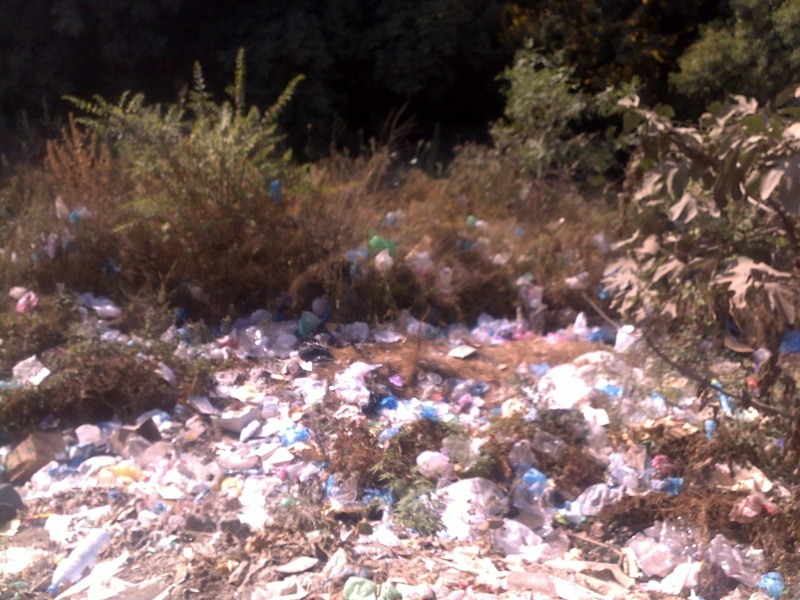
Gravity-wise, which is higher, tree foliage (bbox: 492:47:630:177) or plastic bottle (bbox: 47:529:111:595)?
tree foliage (bbox: 492:47:630:177)

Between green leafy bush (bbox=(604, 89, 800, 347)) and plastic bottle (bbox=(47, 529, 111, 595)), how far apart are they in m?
2.37

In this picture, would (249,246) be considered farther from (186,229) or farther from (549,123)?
(549,123)

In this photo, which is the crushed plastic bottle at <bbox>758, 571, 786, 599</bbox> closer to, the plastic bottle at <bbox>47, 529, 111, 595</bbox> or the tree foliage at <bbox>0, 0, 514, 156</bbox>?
the plastic bottle at <bbox>47, 529, 111, 595</bbox>

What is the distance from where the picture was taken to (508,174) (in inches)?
260

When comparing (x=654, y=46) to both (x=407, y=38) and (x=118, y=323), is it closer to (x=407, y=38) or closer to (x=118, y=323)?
(x=407, y=38)

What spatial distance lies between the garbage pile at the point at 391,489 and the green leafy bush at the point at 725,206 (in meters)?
0.47

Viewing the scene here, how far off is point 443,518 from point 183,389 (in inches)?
60.9

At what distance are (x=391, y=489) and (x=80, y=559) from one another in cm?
120

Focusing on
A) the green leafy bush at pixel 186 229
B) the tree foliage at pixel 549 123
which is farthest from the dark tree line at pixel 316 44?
the green leafy bush at pixel 186 229

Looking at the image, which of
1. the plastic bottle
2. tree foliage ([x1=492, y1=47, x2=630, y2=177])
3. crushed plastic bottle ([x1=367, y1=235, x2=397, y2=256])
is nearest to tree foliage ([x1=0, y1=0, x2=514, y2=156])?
tree foliage ([x1=492, y1=47, x2=630, y2=177])

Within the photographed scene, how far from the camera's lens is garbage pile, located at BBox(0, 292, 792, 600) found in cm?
292

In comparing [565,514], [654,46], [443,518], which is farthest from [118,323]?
[654,46]

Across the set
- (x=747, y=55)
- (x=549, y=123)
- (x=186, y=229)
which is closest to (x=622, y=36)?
(x=747, y=55)

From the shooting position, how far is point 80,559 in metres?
2.95
